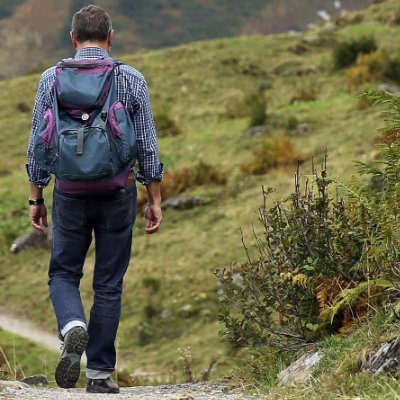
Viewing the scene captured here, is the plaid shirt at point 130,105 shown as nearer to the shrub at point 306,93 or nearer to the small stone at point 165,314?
the small stone at point 165,314

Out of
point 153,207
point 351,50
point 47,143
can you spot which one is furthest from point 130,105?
point 351,50

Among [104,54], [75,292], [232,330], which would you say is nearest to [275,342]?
[232,330]

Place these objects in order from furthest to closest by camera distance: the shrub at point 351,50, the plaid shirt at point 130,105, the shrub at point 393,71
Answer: the shrub at point 351,50, the shrub at point 393,71, the plaid shirt at point 130,105

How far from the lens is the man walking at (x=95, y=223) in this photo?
5359mm

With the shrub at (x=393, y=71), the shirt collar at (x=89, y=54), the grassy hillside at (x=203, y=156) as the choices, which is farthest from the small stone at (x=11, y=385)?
the shrub at (x=393, y=71)

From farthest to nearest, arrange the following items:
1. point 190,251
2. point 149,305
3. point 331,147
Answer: point 331,147
point 190,251
point 149,305

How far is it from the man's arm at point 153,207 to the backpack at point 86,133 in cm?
28

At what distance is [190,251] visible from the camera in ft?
39.4

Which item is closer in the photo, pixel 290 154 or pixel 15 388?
pixel 15 388

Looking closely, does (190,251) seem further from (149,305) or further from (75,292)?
(75,292)

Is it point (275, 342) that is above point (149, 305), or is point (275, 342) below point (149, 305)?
above

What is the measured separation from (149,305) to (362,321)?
5.27 meters

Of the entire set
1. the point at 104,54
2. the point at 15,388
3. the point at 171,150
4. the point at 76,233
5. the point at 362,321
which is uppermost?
the point at 104,54

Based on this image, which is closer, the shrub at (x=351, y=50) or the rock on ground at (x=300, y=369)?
the rock on ground at (x=300, y=369)
